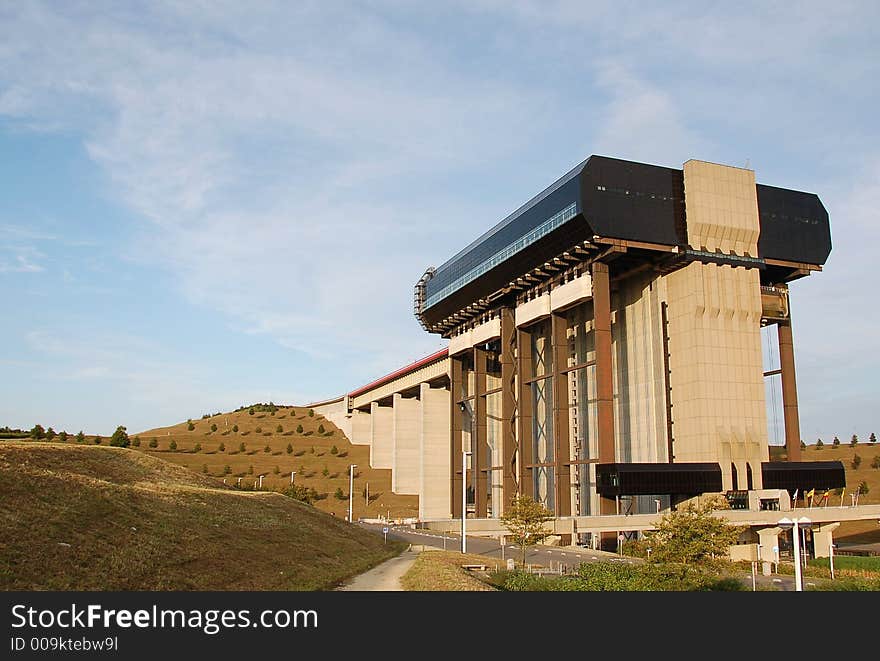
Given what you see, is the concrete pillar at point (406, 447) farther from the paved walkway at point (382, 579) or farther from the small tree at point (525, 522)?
the paved walkway at point (382, 579)

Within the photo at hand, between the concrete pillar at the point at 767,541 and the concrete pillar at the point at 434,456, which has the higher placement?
the concrete pillar at the point at 434,456

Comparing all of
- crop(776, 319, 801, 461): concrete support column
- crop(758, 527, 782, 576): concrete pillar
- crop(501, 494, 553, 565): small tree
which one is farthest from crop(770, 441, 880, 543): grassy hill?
crop(501, 494, 553, 565): small tree

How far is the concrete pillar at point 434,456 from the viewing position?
360 ft

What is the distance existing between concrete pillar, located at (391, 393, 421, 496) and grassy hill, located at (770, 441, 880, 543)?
5748cm

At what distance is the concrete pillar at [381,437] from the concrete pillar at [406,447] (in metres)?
7.99

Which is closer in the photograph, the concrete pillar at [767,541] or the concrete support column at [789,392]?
the concrete pillar at [767,541]

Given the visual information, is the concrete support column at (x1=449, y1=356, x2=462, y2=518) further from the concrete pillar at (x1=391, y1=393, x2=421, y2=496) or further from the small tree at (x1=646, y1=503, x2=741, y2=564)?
the small tree at (x1=646, y1=503, x2=741, y2=564)

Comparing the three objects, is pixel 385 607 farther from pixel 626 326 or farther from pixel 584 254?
pixel 626 326

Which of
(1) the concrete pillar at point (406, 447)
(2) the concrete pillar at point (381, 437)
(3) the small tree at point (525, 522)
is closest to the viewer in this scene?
(3) the small tree at point (525, 522)

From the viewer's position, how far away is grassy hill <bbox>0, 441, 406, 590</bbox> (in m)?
22.0

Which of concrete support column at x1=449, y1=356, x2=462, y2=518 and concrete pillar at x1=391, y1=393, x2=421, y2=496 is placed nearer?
concrete support column at x1=449, y1=356, x2=462, y2=518

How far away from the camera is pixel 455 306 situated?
101062 mm

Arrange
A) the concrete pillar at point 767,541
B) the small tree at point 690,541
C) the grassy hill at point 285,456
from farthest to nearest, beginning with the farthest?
the grassy hill at point 285,456
the concrete pillar at point 767,541
the small tree at point 690,541

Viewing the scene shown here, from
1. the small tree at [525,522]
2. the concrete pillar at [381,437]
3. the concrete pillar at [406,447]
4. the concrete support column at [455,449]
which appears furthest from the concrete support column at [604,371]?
the concrete pillar at [381,437]
